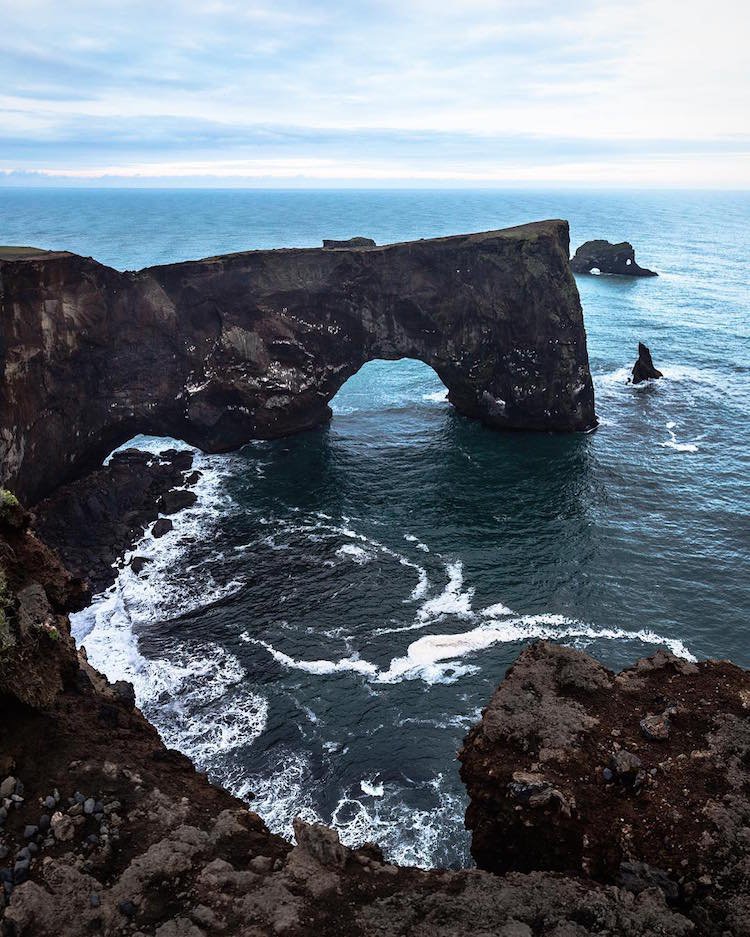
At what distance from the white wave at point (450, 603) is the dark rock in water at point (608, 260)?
5084 inches

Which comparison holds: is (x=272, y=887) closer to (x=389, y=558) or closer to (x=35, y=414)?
(x=389, y=558)

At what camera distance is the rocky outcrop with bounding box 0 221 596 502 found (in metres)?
60.9

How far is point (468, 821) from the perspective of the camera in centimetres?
2027

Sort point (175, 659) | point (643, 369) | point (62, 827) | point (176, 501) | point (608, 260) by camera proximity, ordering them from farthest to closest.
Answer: point (608, 260) < point (643, 369) < point (176, 501) < point (175, 659) < point (62, 827)

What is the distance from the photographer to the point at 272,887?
16.4 meters

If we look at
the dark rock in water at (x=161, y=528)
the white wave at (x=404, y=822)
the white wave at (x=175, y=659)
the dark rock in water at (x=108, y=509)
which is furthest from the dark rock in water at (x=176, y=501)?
the white wave at (x=404, y=822)

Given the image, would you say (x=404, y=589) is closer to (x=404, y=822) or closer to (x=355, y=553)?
(x=355, y=553)

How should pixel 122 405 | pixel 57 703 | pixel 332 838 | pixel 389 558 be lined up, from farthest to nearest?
pixel 122 405
pixel 389 558
pixel 57 703
pixel 332 838

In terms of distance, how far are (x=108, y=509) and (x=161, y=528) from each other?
5.49 m

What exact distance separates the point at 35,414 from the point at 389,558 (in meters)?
29.2

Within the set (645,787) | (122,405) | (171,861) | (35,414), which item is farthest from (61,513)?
(645,787)

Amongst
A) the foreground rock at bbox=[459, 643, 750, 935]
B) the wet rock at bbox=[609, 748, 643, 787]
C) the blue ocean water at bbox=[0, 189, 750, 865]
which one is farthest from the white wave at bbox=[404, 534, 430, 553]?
the wet rock at bbox=[609, 748, 643, 787]

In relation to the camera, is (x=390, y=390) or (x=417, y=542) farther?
(x=390, y=390)

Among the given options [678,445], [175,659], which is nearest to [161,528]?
[175,659]
